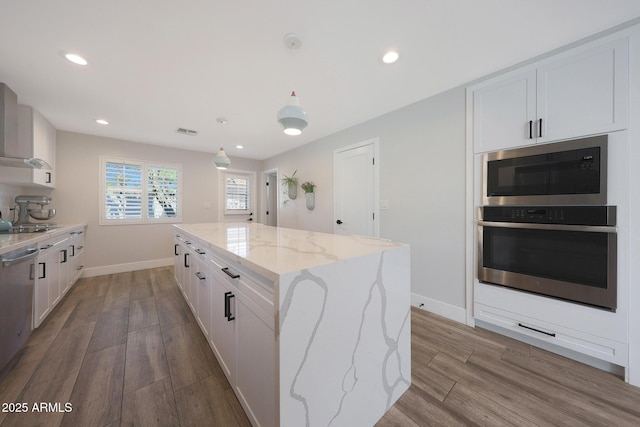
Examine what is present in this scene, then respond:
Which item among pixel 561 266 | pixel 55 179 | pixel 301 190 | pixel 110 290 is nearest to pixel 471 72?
pixel 561 266

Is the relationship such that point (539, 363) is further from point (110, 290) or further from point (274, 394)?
point (110, 290)

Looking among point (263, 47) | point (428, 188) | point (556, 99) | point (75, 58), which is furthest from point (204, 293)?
point (556, 99)

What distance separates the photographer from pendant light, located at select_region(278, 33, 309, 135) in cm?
151

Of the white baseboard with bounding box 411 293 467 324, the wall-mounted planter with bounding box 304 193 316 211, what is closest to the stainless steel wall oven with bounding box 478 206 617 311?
the white baseboard with bounding box 411 293 467 324

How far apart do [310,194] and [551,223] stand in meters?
3.09

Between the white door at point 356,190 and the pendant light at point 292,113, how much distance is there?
1.70 meters

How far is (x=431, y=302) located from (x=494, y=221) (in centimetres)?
108

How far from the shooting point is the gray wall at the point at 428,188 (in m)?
2.29

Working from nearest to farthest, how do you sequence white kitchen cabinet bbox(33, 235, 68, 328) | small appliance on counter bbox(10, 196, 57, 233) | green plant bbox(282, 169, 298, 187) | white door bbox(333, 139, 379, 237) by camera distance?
white kitchen cabinet bbox(33, 235, 68, 328) < small appliance on counter bbox(10, 196, 57, 233) < white door bbox(333, 139, 379, 237) < green plant bbox(282, 169, 298, 187)

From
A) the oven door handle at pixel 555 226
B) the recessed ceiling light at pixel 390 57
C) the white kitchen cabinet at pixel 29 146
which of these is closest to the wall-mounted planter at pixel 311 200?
the recessed ceiling light at pixel 390 57

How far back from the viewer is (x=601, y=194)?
1564mm

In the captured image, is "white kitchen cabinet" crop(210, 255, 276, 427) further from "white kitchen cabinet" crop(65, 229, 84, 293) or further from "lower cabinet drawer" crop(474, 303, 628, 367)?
"white kitchen cabinet" crop(65, 229, 84, 293)

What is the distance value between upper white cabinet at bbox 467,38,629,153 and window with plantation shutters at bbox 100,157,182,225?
510 centimetres

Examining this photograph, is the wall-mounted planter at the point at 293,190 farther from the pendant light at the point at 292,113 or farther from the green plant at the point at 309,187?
the pendant light at the point at 292,113
